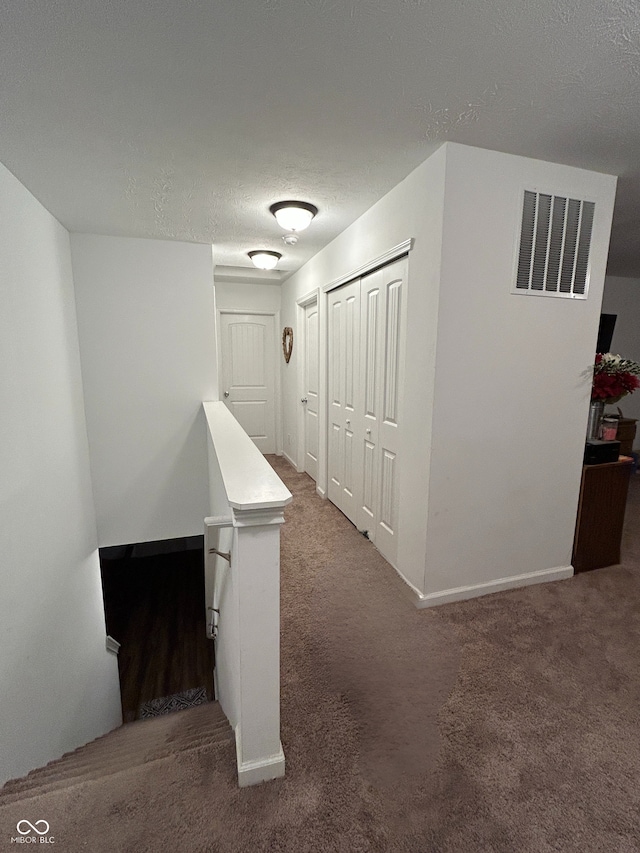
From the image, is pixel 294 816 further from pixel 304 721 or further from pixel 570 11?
pixel 570 11

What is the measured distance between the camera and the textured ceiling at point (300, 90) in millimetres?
1142

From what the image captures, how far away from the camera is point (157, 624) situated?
13.0ft

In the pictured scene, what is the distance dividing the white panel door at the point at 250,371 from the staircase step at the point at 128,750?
12.3ft

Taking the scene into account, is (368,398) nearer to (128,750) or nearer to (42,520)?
(42,520)

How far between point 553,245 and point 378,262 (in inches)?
38.5

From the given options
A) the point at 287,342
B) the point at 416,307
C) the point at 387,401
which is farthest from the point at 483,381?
the point at 287,342

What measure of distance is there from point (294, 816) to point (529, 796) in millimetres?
745

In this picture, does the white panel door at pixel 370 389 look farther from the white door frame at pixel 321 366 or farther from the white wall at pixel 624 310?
the white wall at pixel 624 310

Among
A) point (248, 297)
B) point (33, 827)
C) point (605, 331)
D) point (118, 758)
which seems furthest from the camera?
point (248, 297)

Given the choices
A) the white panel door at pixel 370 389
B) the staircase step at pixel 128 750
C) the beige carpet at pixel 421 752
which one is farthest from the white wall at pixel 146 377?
the beige carpet at pixel 421 752

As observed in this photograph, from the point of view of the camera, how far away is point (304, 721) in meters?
1.52

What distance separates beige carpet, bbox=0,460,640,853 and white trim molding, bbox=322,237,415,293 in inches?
79.9

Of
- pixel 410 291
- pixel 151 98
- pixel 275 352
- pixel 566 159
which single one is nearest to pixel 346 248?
pixel 410 291

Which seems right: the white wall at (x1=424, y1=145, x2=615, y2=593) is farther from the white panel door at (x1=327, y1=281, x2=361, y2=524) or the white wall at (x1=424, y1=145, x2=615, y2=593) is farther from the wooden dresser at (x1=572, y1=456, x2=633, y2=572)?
the white panel door at (x1=327, y1=281, x2=361, y2=524)
